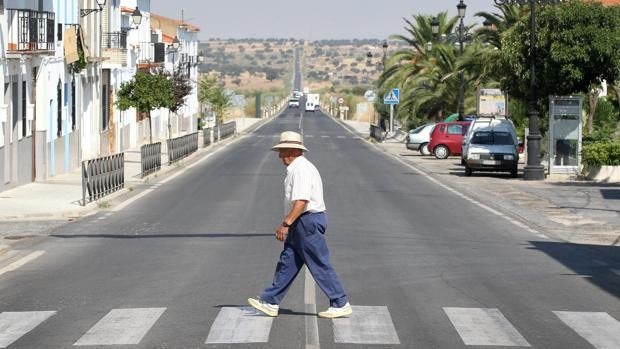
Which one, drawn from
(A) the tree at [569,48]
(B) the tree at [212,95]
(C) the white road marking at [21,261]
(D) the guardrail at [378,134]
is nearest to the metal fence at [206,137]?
(D) the guardrail at [378,134]

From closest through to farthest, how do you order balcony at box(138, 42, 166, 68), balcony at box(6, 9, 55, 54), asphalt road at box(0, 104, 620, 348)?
asphalt road at box(0, 104, 620, 348), balcony at box(6, 9, 55, 54), balcony at box(138, 42, 166, 68)

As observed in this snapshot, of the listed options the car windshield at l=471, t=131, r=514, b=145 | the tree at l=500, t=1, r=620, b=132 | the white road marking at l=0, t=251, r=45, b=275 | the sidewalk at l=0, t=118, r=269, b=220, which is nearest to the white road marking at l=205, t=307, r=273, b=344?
the white road marking at l=0, t=251, r=45, b=275

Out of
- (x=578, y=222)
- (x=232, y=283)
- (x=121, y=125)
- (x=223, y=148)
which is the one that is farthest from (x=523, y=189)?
(x=223, y=148)

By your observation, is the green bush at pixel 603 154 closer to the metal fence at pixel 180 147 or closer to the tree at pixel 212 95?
the metal fence at pixel 180 147

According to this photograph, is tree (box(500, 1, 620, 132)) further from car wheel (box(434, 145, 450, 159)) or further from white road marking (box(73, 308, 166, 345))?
white road marking (box(73, 308, 166, 345))

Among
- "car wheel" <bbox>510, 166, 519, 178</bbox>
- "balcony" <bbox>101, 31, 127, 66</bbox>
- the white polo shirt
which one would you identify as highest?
"balcony" <bbox>101, 31, 127, 66</bbox>

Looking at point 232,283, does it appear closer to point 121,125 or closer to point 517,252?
point 517,252

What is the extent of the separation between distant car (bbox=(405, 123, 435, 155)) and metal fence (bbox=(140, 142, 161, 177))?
20928 millimetres

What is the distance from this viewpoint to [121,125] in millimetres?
61625

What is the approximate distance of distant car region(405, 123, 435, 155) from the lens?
62.0 meters

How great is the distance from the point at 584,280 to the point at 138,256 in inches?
250

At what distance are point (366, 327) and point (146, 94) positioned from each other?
38.3 meters

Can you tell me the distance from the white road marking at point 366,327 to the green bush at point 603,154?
26.1 meters

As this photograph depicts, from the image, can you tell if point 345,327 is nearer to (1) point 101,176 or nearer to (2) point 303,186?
(2) point 303,186
